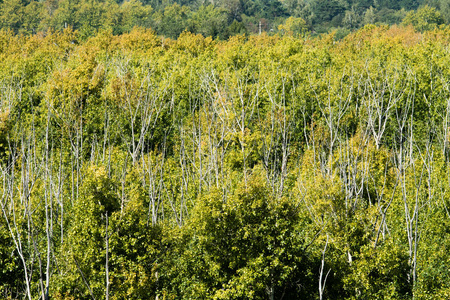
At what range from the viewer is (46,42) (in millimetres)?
82875

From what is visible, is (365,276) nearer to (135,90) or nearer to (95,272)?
(95,272)

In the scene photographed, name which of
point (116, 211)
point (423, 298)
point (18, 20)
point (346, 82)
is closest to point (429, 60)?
point (346, 82)

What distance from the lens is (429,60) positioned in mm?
53469

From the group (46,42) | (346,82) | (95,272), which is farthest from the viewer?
(46,42)

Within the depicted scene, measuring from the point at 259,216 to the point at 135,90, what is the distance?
2178 centimetres

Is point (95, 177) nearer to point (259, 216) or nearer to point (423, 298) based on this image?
point (259, 216)

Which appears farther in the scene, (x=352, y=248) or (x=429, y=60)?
(x=429, y=60)

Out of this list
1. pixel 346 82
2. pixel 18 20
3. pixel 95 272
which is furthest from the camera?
pixel 18 20

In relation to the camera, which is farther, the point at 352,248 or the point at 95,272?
the point at 352,248

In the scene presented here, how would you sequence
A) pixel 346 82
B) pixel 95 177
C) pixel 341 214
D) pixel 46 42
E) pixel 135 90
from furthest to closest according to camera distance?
1. pixel 46 42
2. pixel 346 82
3. pixel 135 90
4. pixel 341 214
5. pixel 95 177

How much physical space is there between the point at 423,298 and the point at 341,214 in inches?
262

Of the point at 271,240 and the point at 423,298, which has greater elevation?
the point at 271,240

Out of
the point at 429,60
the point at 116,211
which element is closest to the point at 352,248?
the point at 116,211

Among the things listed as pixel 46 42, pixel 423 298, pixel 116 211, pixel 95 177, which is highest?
pixel 46 42
